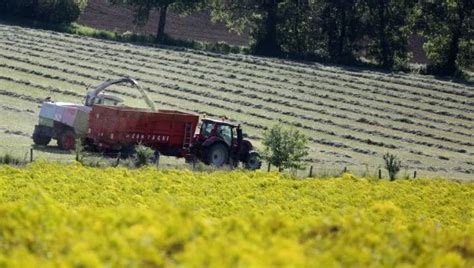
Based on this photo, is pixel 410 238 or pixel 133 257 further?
pixel 410 238

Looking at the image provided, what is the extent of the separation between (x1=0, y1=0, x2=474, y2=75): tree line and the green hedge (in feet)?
0.31

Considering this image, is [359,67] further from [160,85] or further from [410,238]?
[410,238]

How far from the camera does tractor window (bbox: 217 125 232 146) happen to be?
122 feet

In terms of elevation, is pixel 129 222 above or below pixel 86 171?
above

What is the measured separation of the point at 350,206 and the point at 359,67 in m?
66.1

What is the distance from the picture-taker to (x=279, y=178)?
25.2m

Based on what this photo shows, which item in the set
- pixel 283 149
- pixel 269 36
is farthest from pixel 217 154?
pixel 269 36

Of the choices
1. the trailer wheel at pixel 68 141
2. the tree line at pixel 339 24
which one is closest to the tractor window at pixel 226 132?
the trailer wheel at pixel 68 141

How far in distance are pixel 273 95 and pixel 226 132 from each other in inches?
1051

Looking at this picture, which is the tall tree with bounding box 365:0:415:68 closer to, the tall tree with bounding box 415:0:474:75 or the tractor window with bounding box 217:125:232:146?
the tall tree with bounding box 415:0:474:75

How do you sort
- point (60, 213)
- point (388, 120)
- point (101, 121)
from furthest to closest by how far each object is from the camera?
point (388, 120) < point (101, 121) < point (60, 213)

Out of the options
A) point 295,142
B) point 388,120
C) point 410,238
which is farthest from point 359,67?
point 410,238

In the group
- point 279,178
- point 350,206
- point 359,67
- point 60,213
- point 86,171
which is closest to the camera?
point 60,213

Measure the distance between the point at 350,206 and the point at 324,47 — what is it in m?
71.7
